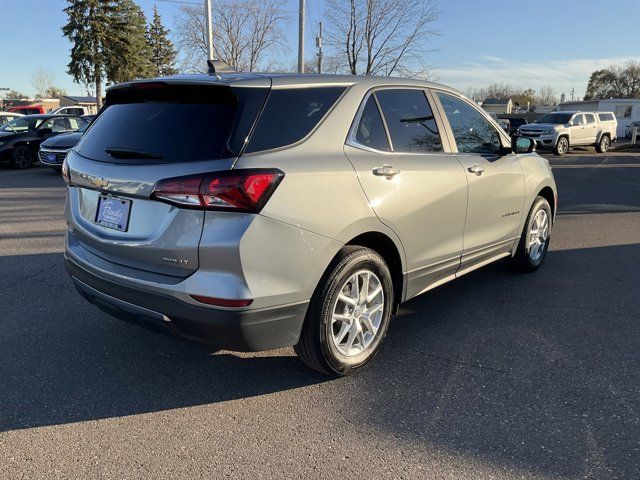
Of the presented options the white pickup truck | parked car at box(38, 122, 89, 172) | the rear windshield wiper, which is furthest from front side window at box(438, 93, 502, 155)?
the white pickup truck

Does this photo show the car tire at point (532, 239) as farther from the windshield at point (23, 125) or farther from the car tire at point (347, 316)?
the windshield at point (23, 125)

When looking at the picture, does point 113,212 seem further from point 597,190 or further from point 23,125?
point 23,125

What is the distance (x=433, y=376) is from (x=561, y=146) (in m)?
22.4

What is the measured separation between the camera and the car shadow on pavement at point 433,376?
265 centimetres

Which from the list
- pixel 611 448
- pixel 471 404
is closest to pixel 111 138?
pixel 471 404

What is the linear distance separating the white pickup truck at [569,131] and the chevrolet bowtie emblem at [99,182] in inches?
Answer: 872

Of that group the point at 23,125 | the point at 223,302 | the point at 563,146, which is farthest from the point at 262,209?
the point at 563,146

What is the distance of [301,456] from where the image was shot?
8.21ft

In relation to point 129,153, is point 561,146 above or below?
below

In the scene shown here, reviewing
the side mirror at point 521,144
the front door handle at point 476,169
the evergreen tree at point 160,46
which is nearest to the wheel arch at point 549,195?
the side mirror at point 521,144

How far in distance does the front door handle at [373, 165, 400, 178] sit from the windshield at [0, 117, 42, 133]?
15.4 meters

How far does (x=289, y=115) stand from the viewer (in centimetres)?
281

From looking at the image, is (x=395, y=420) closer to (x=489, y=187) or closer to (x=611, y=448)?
(x=611, y=448)

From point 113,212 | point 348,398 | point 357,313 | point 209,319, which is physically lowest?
point 348,398
